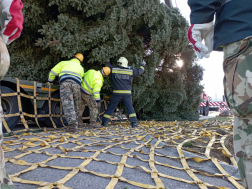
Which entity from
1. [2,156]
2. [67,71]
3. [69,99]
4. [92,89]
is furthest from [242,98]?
[92,89]

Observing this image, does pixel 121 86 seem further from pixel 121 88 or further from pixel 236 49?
pixel 236 49

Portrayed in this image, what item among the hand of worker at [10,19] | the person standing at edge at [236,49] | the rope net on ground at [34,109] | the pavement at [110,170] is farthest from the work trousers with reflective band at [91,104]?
the person standing at edge at [236,49]

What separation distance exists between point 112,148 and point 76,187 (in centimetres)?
144

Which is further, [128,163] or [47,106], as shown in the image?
[47,106]

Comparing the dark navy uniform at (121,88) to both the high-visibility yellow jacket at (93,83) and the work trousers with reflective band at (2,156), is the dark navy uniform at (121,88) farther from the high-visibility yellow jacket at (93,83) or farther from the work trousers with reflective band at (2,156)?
the work trousers with reflective band at (2,156)

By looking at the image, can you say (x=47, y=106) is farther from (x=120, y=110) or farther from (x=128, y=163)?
(x=128, y=163)

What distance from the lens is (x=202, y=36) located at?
5.30 ft

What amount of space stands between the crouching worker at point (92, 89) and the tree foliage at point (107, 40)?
641mm

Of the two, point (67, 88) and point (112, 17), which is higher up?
point (112, 17)

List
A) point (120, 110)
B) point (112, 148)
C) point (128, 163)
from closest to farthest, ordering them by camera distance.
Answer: point (128, 163) → point (112, 148) → point (120, 110)

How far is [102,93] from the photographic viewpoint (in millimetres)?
7059

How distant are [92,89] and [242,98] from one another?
488 centimetres

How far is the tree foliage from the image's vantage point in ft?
18.3

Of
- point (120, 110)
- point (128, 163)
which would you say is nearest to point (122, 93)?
point (120, 110)
